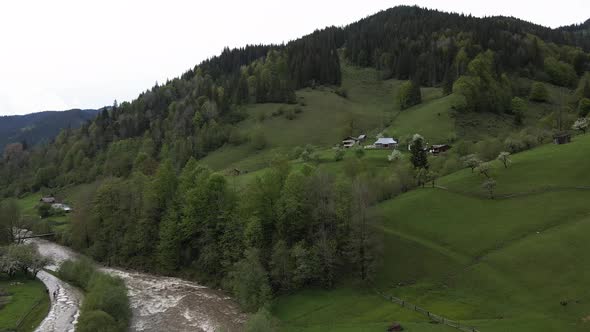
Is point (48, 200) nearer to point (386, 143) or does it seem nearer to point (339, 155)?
point (339, 155)

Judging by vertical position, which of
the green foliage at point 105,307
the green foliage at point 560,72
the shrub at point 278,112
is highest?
the green foliage at point 560,72

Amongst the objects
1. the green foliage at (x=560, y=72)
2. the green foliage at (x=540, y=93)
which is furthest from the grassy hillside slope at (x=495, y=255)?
the green foliage at (x=560, y=72)

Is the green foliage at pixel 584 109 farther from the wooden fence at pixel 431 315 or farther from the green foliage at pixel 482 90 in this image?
the wooden fence at pixel 431 315

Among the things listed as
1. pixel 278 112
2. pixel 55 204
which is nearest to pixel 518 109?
pixel 278 112

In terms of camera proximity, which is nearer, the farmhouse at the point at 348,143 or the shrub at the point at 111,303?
the shrub at the point at 111,303

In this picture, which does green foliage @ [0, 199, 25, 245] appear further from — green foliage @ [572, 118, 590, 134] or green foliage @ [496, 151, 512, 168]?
green foliage @ [572, 118, 590, 134]

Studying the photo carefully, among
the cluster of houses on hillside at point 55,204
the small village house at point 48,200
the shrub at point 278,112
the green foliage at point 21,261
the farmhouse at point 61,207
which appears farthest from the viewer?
the shrub at point 278,112

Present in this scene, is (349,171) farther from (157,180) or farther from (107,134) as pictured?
(107,134)
